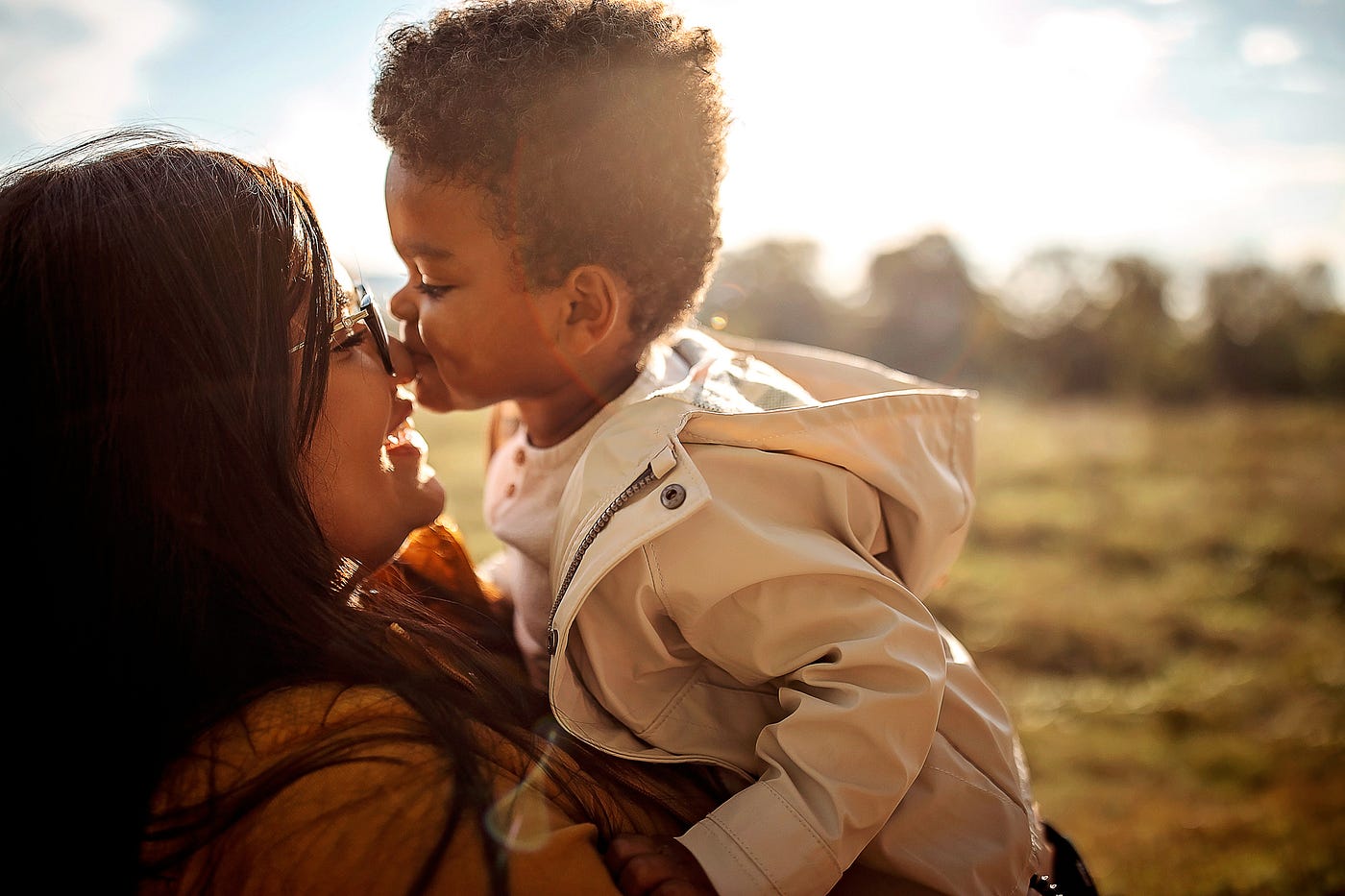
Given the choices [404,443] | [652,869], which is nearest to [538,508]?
[404,443]

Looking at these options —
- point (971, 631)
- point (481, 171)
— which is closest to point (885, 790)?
point (481, 171)

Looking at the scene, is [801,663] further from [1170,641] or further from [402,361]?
[1170,641]

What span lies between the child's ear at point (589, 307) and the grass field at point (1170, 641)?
7.44 ft

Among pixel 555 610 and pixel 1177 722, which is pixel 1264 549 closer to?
pixel 1177 722

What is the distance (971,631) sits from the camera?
4.68 metres

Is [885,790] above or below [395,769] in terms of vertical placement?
below

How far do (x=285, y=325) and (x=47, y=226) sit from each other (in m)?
0.32

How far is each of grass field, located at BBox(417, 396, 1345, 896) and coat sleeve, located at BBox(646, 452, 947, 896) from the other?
72.7 inches

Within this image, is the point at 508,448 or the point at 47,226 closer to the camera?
the point at 47,226

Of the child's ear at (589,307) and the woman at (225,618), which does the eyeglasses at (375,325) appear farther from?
the child's ear at (589,307)

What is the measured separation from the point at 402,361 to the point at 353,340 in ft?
0.85

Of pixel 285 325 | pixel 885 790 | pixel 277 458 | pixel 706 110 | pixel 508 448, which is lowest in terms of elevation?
pixel 885 790

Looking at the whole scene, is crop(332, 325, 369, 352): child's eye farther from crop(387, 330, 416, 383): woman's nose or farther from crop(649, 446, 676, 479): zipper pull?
crop(649, 446, 676, 479): zipper pull

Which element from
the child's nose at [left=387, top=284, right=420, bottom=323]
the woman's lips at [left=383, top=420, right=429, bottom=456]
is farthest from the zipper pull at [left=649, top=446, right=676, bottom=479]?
the child's nose at [left=387, top=284, right=420, bottom=323]
